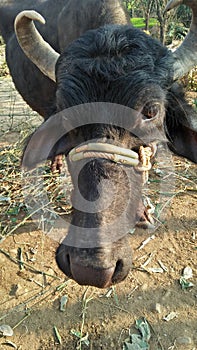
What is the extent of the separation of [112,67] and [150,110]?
34 centimetres

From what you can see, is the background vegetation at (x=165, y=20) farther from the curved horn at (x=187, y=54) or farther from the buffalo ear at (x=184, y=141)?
the buffalo ear at (x=184, y=141)

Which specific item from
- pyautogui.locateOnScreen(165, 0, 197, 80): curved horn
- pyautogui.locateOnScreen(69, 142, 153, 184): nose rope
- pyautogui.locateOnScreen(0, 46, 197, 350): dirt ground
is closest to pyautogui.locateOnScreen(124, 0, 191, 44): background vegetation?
pyautogui.locateOnScreen(165, 0, 197, 80): curved horn

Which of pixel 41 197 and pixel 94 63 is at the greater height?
pixel 94 63

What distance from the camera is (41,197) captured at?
14.3 feet

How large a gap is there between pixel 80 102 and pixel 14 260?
1804mm

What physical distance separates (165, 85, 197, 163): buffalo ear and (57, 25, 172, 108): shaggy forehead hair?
179mm

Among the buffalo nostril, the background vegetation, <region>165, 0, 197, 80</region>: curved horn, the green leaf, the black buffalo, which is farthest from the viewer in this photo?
the background vegetation

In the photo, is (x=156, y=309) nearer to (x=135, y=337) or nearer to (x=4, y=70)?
(x=135, y=337)

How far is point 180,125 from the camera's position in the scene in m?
2.89

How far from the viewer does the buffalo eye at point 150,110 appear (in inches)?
92.0

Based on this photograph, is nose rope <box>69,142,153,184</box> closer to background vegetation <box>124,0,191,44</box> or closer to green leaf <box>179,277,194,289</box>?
green leaf <box>179,277,194,289</box>

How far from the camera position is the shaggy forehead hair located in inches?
89.6

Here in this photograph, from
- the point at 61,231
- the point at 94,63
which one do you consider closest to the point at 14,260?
the point at 61,231

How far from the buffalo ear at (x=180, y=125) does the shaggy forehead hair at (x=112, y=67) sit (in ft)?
0.59
